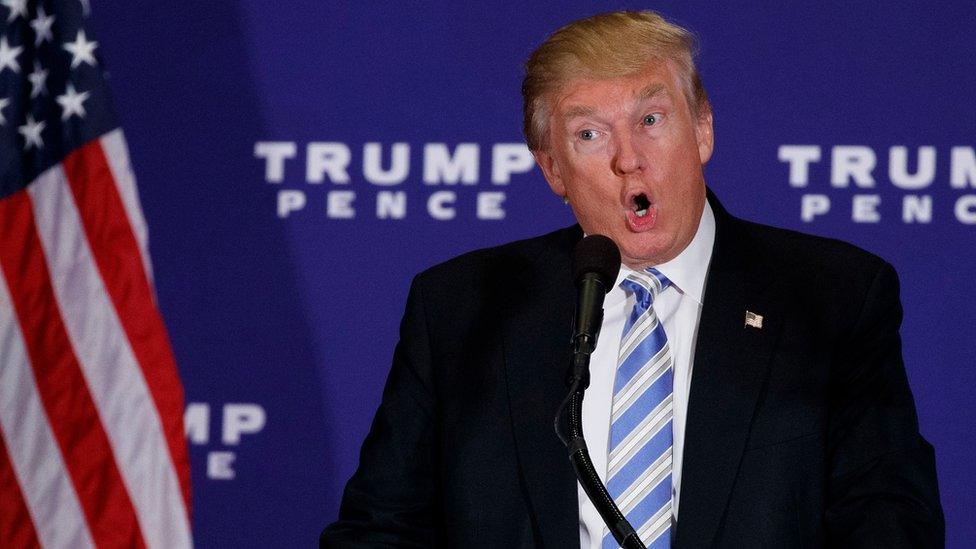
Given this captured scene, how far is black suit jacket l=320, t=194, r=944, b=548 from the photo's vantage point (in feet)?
5.49

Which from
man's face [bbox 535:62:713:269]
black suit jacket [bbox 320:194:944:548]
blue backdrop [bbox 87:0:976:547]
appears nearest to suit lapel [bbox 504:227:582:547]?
black suit jacket [bbox 320:194:944:548]

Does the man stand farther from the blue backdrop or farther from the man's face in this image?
the blue backdrop

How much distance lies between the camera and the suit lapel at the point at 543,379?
1.74m

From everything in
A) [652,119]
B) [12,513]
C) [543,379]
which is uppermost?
[652,119]

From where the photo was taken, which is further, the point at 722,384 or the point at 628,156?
the point at 628,156

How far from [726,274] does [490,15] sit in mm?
1304

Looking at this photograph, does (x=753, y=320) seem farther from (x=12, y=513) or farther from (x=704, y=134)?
(x=12, y=513)

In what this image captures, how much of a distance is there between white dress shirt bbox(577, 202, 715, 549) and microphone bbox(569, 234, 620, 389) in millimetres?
376

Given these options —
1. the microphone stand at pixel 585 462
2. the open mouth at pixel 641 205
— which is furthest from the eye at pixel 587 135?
the microphone stand at pixel 585 462

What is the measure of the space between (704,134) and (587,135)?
0.20m

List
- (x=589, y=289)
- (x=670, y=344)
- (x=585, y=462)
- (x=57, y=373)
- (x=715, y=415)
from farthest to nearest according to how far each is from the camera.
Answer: (x=57, y=373) < (x=670, y=344) < (x=715, y=415) < (x=589, y=289) < (x=585, y=462)

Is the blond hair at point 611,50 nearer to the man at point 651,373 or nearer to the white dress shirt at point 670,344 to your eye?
the man at point 651,373

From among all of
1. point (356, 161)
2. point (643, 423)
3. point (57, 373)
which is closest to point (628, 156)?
point (643, 423)

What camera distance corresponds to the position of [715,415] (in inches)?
67.9
